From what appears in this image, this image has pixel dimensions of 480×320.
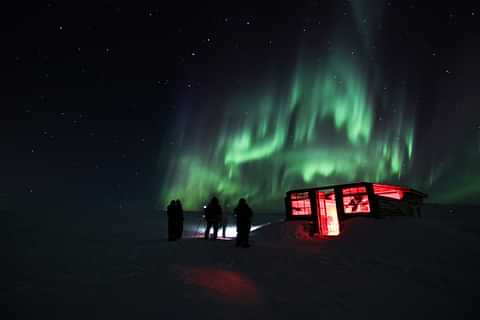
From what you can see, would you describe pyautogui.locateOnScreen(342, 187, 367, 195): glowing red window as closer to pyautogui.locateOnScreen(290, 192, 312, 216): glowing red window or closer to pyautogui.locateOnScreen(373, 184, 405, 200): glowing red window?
pyautogui.locateOnScreen(373, 184, 405, 200): glowing red window

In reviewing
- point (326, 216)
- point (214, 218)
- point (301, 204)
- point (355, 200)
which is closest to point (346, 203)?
point (355, 200)

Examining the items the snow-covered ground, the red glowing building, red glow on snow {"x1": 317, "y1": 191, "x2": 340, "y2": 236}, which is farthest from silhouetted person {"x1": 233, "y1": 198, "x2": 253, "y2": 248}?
red glow on snow {"x1": 317, "y1": 191, "x2": 340, "y2": 236}

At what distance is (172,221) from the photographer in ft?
42.0

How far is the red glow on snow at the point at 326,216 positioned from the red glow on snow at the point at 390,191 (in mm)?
3427

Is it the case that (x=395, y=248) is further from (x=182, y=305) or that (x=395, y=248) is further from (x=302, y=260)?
(x=182, y=305)

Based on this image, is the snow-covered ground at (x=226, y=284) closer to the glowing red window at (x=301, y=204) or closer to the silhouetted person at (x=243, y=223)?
the silhouetted person at (x=243, y=223)

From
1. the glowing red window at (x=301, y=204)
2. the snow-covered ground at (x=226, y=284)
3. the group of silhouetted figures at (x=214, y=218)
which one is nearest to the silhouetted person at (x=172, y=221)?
the group of silhouetted figures at (x=214, y=218)

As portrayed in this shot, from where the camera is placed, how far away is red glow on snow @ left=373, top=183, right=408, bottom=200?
1869 cm

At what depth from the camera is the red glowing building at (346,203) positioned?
56.9ft

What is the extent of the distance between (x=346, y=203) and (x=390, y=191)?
4.27 meters

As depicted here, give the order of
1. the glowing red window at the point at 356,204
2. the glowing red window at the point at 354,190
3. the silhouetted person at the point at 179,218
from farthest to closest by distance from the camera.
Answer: the glowing red window at the point at 354,190, the glowing red window at the point at 356,204, the silhouetted person at the point at 179,218

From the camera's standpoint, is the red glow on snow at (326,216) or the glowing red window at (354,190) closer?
the glowing red window at (354,190)

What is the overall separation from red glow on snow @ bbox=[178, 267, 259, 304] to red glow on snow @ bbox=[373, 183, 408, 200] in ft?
49.5

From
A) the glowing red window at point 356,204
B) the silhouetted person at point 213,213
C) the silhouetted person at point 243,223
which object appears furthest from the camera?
the glowing red window at point 356,204
